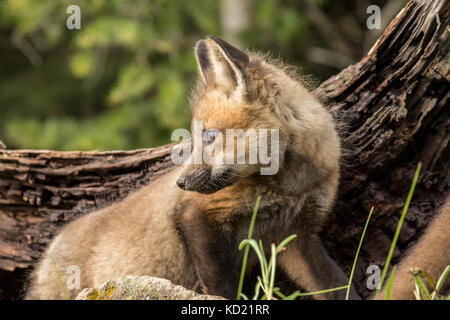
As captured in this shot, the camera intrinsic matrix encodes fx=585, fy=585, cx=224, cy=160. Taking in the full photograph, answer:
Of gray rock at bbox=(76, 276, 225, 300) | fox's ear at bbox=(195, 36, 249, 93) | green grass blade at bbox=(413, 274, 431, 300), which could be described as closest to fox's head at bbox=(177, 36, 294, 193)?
fox's ear at bbox=(195, 36, 249, 93)

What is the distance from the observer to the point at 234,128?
3404mm

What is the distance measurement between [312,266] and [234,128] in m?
1.14

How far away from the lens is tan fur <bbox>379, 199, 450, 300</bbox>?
3.20 metres

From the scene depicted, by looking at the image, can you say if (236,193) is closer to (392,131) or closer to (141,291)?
(141,291)

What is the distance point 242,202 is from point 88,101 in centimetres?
786

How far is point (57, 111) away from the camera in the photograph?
10.9 m

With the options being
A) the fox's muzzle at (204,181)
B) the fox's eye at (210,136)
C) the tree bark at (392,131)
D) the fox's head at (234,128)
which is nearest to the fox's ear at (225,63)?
the fox's head at (234,128)

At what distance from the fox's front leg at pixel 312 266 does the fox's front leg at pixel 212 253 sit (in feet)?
1.63

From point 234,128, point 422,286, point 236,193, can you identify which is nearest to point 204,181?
point 236,193

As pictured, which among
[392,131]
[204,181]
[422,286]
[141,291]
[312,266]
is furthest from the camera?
[392,131]

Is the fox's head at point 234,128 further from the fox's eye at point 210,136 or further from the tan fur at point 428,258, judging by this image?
the tan fur at point 428,258

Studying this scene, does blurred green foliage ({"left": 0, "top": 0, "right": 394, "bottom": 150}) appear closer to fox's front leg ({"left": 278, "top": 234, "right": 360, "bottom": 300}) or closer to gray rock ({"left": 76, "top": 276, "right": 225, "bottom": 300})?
fox's front leg ({"left": 278, "top": 234, "right": 360, "bottom": 300})

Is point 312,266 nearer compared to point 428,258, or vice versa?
point 428,258

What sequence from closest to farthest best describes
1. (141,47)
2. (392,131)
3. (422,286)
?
(422,286), (392,131), (141,47)
